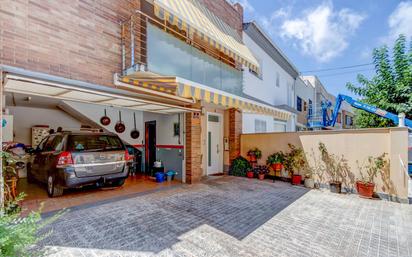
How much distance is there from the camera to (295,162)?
11469 millimetres

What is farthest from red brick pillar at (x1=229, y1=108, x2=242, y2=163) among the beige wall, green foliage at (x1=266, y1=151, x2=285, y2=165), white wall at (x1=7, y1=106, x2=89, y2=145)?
white wall at (x1=7, y1=106, x2=89, y2=145)

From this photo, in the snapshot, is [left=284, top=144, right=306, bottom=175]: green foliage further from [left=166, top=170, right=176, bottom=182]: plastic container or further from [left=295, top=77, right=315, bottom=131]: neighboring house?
[left=295, top=77, right=315, bottom=131]: neighboring house

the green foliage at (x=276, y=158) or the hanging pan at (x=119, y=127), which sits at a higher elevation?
the hanging pan at (x=119, y=127)

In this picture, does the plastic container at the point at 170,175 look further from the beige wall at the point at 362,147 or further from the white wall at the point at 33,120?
the white wall at the point at 33,120

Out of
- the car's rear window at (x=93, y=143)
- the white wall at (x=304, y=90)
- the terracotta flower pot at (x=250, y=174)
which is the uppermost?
the white wall at (x=304, y=90)

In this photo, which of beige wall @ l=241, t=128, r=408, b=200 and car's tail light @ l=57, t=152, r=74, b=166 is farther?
beige wall @ l=241, t=128, r=408, b=200

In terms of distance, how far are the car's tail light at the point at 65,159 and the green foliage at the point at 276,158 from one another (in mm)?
9945

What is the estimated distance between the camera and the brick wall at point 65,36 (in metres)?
5.89

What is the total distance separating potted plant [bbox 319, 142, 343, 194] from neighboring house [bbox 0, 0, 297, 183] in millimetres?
3824

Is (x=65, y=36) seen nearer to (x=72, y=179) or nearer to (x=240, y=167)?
(x=72, y=179)

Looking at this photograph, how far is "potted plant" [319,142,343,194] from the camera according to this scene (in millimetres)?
9859

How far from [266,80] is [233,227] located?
16.3 metres

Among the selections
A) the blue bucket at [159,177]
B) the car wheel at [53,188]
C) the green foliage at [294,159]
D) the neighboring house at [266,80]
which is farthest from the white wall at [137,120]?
the neighboring house at [266,80]

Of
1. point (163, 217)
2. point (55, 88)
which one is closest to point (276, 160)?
point (163, 217)
